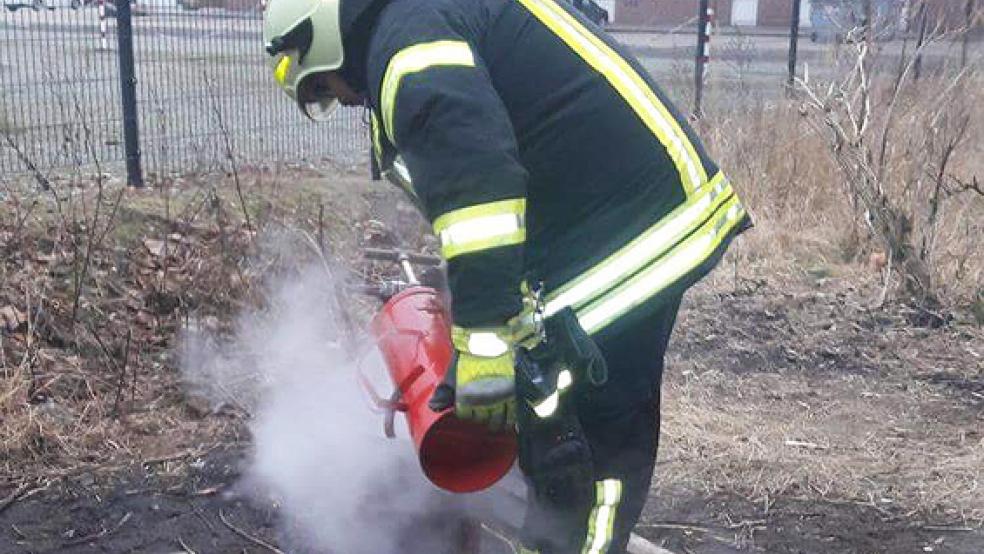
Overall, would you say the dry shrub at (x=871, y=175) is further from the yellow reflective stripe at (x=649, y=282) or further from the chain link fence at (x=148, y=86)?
the yellow reflective stripe at (x=649, y=282)

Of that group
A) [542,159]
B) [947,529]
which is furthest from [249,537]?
[947,529]

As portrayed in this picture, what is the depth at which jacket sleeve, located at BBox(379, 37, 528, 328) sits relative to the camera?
2191 millimetres

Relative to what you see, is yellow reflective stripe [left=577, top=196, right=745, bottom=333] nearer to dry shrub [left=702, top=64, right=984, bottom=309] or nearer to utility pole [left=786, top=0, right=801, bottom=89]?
dry shrub [left=702, top=64, right=984, bottom=309]

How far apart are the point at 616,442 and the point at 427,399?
0.48 metres

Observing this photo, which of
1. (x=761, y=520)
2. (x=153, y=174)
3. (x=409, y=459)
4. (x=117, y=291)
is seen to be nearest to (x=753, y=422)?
(x=761, y=520)

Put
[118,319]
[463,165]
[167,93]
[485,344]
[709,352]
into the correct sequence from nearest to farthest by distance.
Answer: [463,165] < [485,344] < [118,319] < [709,352] < [167,93]

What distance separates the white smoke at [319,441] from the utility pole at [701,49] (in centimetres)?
539

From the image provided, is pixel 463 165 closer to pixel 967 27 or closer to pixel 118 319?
pixel 118 319

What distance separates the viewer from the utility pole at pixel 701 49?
31.2ft

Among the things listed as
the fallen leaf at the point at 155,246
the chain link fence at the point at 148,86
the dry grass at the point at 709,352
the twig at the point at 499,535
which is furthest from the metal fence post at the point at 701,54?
the twig at the point at 499,535

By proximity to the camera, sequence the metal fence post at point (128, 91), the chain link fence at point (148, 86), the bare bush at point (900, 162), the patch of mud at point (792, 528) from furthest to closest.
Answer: the metal fence post at point (128, 91) → the chain link fence at point (148, 86) → the bare bush at point (900, 162) → the patch of mud at point (792, 528)

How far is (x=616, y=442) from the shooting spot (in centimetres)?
274

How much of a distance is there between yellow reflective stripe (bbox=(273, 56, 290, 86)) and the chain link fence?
10.2 feet

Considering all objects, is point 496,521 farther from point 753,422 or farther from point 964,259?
point 964,259
